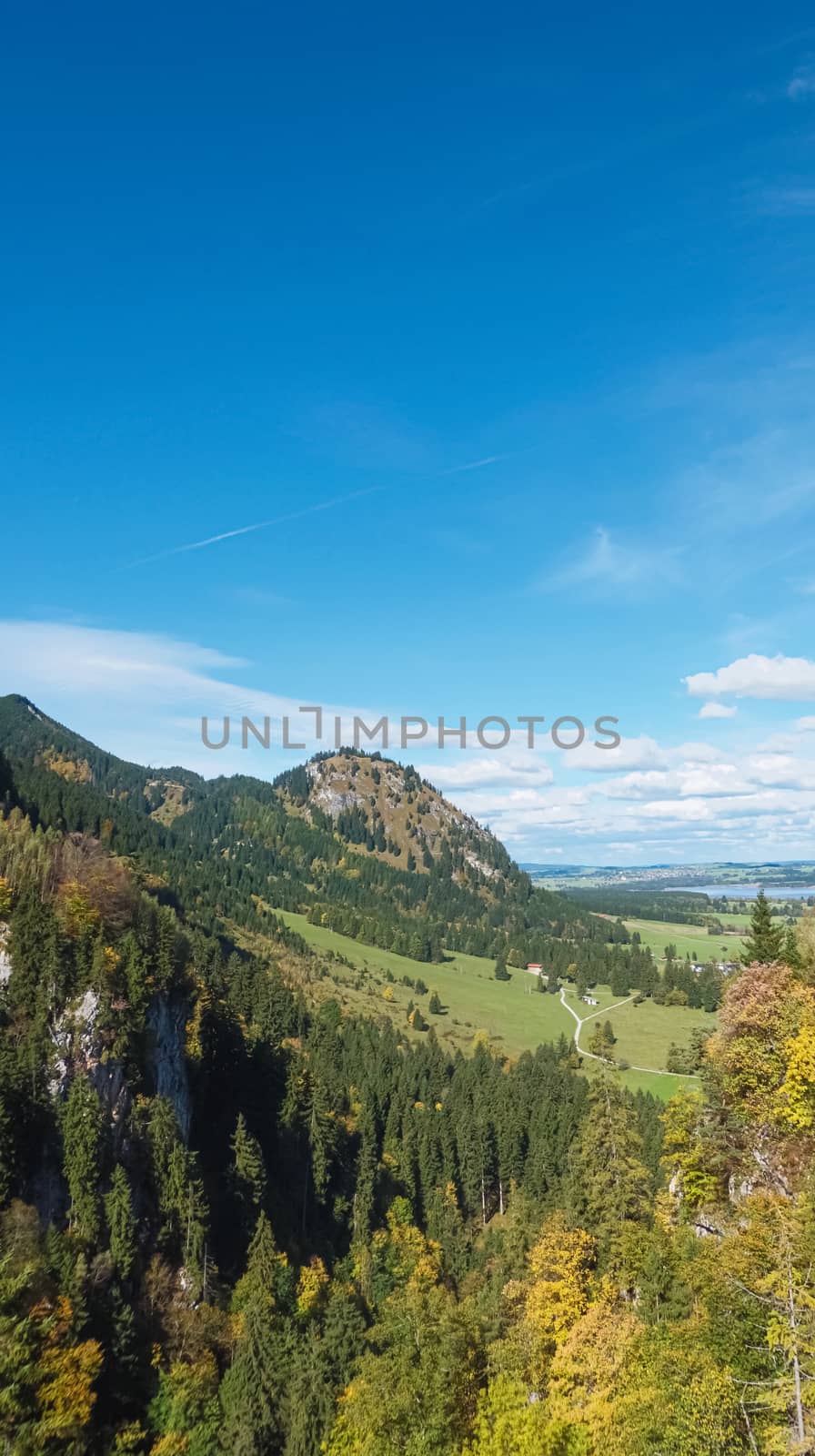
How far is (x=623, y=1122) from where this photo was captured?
59.4m

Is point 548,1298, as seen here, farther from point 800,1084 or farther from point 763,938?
point 763,938

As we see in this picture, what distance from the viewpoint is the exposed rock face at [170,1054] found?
86.2 m

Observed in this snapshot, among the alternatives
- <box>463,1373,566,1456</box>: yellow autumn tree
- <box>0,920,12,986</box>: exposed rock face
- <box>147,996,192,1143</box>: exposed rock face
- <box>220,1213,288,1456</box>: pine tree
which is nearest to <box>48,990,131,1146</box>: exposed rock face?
<box>147,996,192,1143</box>: exposed rock face

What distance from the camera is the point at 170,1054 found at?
9150cm

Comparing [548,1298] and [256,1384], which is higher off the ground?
[548,1298]

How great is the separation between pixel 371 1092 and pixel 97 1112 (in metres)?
71.2

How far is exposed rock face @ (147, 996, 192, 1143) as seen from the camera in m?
86.2

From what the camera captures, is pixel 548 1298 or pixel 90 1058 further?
pixel 90 1058

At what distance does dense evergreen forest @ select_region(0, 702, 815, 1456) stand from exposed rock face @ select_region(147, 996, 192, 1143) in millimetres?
516

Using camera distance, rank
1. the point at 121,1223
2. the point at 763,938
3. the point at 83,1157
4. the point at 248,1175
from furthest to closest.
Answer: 1. the point at 248,1175
2. the point at 83,1157
3. the point at 121,1223
4. the point at 763,938

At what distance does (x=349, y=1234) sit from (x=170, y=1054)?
45034 millimetres

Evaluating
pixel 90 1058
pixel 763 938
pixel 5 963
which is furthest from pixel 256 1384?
pixel 763 938

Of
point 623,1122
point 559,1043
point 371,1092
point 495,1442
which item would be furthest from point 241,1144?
point 559,1043

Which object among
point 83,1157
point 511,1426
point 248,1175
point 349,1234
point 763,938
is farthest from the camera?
point 349,1234
